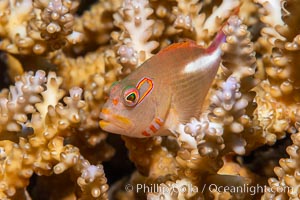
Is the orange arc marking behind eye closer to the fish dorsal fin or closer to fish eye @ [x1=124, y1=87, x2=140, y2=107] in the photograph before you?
fish eye @ [x1=124, y1=87, x2=140, y2=107]

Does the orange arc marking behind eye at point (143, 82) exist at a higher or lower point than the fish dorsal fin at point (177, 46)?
lower

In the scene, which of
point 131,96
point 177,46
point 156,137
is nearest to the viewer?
point 131,96

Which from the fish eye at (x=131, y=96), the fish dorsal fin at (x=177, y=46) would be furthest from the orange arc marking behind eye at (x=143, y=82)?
the fish dorsal fin at (x=177, y=46)

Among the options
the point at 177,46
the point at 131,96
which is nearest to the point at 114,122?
the point at 131,96

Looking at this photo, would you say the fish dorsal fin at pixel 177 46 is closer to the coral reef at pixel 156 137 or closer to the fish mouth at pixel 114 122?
the coral reef at pixel 156 137

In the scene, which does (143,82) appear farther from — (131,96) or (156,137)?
(156,137)

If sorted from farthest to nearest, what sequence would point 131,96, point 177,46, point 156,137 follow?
point 156,137
point 177,46
point 131,96
